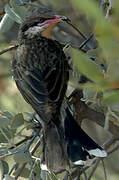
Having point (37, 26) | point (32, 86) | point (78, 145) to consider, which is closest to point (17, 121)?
point (78, 145)

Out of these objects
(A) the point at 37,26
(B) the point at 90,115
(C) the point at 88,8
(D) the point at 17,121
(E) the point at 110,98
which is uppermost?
(C) the point at 88,8

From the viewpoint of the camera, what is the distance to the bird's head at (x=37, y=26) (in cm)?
312

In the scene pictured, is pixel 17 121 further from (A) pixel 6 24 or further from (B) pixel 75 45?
(B) pixel 75 45

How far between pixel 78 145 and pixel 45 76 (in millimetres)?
590

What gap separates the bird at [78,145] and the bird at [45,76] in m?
0.04

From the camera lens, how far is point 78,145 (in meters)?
2.35

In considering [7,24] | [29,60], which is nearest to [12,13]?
→ [7,24]

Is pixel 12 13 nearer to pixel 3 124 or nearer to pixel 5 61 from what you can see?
pixel 3 124

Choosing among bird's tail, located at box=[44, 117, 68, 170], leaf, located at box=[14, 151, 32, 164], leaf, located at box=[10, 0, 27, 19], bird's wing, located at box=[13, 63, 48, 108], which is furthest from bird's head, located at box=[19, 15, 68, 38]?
leaf, located at box=[14, 151, 32, 164]

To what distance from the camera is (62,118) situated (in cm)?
260

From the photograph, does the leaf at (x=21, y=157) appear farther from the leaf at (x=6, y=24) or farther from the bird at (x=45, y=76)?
the leaf at (x=6, y=24)

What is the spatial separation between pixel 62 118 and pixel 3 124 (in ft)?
1.55

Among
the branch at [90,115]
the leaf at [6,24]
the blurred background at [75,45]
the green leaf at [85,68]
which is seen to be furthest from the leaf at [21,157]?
the blurred background at [75,45]

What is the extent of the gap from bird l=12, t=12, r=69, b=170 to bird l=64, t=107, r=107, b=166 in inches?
1.6
